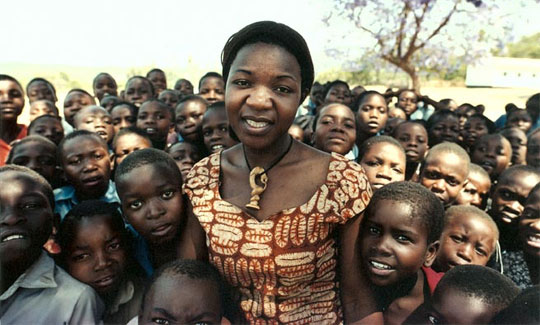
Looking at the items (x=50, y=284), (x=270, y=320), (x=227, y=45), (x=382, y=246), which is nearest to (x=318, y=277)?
(x=270, y=320)

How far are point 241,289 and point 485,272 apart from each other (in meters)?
1.04

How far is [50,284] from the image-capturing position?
5.92 ft

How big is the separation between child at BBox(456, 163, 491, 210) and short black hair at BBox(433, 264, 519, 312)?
157cm

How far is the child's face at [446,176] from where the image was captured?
296 centimetres

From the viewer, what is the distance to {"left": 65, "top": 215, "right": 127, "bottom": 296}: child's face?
6.63 ft

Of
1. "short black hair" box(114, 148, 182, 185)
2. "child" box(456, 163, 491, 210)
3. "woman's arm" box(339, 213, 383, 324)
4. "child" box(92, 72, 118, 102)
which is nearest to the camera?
"woman's arm" box(339, 213, 383, 324)

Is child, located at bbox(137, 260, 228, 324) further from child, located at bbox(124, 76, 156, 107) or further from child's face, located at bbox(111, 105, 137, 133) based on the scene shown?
child, located at bbox(124, 76, 156, 107)

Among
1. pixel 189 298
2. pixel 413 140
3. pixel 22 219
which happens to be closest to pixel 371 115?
pixel 413 140

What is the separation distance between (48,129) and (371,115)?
3547mm

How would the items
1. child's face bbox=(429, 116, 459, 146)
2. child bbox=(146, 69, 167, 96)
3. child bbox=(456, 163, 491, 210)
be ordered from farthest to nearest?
child bbox=(146, 69, 167, 96) → child's face bbox=(429, 116, 459, 146) → child bbox=(456, 163, 491, 210)

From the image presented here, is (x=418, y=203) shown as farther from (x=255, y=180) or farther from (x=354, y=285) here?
(x=255, y=180)

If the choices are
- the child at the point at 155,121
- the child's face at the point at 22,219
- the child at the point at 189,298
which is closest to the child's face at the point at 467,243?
the child at the point at 189,298

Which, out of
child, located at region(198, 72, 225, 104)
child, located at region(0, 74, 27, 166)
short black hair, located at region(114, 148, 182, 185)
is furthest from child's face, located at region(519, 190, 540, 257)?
child, located at region(0, 74, 27, 166)

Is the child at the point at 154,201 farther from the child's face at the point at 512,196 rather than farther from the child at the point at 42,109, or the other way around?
the child at the point at 42,109
